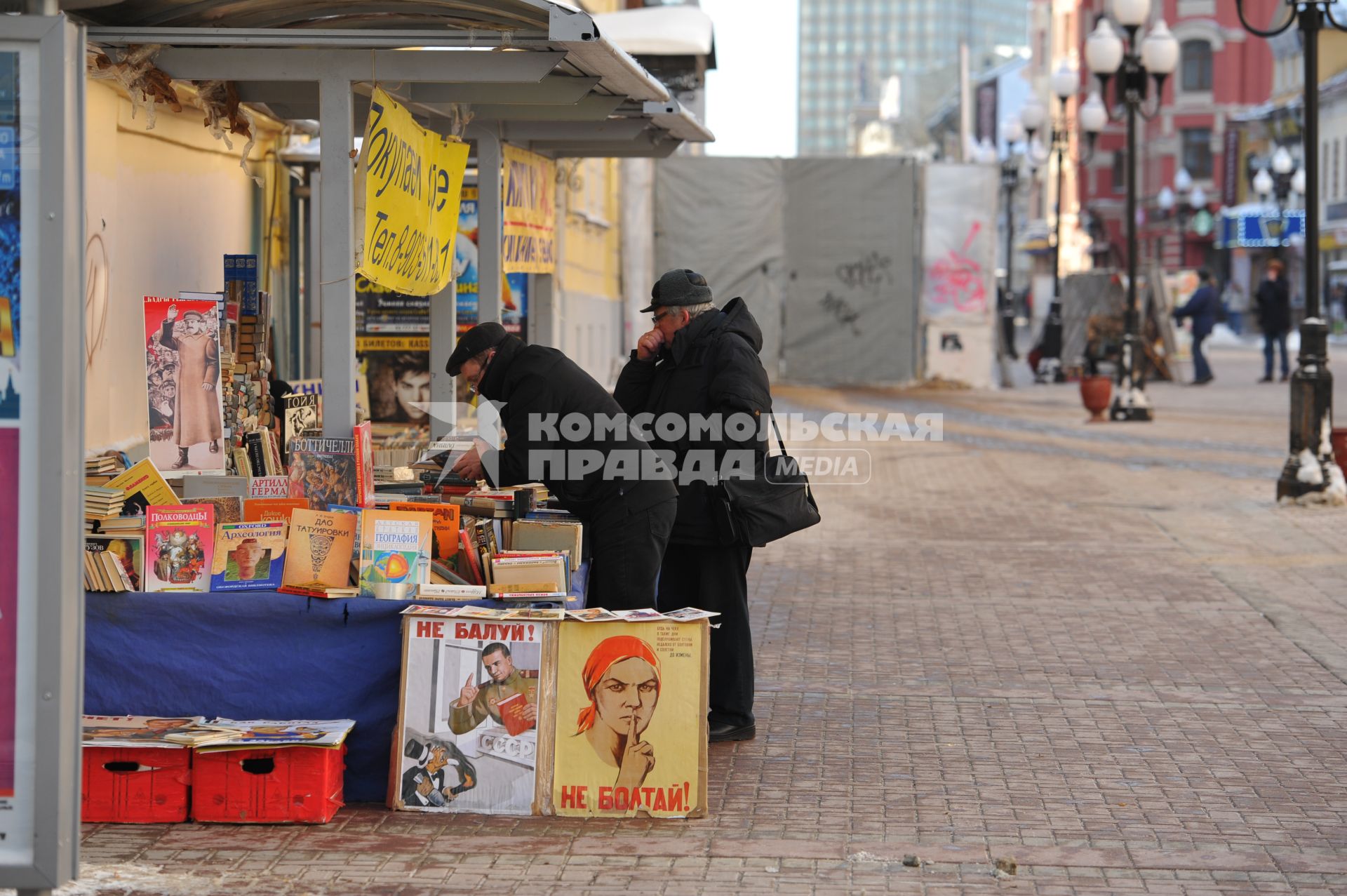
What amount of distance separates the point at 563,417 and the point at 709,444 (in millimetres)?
613

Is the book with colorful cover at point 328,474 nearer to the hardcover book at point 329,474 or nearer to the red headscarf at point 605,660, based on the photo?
the hardcover book at point 329,474

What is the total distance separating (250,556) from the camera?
231 inches

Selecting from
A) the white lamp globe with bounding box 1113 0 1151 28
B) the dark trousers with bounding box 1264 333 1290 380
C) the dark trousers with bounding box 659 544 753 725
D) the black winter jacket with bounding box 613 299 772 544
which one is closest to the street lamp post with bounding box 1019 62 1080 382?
the dark trousers with bounding box 1264 333 1290 380

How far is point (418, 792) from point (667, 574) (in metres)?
1.63

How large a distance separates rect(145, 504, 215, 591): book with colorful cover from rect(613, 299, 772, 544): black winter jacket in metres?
1.78

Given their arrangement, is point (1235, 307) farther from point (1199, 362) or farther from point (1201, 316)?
point (1199, 362)

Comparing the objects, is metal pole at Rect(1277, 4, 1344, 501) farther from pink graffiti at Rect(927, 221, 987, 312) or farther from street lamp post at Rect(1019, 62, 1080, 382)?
street lamp post at Rect(1019, 62, 1080, 382)

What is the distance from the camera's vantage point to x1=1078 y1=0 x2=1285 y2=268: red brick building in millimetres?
78375

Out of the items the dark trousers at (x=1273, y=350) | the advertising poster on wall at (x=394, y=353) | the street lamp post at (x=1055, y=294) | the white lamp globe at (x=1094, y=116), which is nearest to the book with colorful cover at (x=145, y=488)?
the advertising poster on wall at (x=394, y=353)

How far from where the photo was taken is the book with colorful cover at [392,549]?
5.82m

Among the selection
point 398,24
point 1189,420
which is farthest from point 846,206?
point 398,24

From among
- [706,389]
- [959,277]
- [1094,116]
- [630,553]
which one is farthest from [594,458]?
[1094,116]

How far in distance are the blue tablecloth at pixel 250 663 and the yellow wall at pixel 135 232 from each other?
8.22 ft

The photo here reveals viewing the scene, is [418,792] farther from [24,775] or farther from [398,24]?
[398,24]
